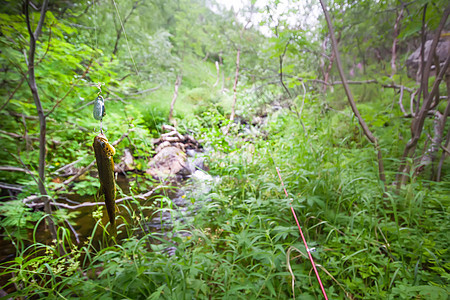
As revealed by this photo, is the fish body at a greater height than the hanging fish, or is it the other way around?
the hanging fish

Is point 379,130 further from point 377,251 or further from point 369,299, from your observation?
point 369,299

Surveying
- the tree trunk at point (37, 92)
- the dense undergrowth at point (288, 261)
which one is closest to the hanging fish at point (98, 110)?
the dense undergrowth at point (288, 261)

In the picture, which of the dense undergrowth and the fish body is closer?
the fish body

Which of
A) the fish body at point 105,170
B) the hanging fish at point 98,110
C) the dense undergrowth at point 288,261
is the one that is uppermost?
the hanging fish at point 98,110

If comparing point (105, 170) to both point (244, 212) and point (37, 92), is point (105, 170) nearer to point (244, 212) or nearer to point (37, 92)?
point (37, 92)

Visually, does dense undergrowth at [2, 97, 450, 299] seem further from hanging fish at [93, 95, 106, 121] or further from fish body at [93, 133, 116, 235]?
hanging fish at [93, 95, 106, 121]

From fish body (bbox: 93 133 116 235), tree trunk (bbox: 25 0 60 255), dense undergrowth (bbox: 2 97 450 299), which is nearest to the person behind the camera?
fish body (bbox: 93 133 116 235)

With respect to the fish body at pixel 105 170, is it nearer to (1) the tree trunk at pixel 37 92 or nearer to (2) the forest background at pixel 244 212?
(2) the forest background at pixel 244 212

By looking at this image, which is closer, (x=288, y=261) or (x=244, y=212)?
(x=288, y=261)

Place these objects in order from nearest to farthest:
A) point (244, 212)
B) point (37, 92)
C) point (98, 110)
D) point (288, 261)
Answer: point (98, 110) < point (288, 261) < point (37, 92) < point (244, 212)

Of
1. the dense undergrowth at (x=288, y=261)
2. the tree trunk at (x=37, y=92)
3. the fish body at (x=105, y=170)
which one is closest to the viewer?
the fish body at (x=105, y=170)

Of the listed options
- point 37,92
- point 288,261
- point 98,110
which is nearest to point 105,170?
point 98,110

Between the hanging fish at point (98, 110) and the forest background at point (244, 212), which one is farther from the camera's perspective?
the forest background at point (244, 212)

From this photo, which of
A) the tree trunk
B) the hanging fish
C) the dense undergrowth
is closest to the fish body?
the hanging fish
